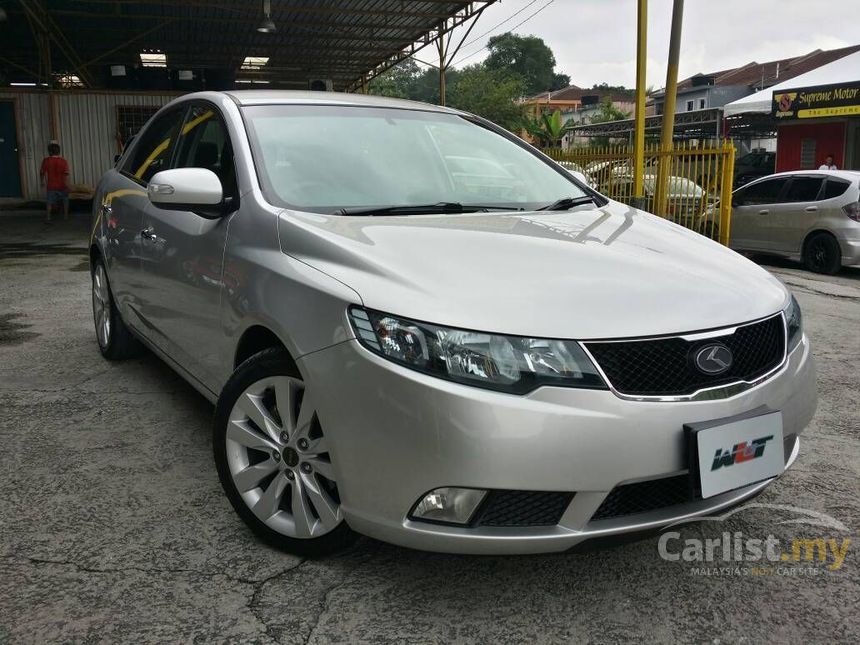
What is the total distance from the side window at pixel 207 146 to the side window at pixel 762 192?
30.0ft

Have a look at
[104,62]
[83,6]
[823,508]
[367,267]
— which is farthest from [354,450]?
[104,62]

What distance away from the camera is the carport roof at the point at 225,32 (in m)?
16.7

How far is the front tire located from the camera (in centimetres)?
239

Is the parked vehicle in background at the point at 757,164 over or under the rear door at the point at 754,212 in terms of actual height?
over

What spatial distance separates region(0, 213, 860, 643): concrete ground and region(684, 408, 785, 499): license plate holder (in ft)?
1.32

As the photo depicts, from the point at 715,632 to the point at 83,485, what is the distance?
2285mm

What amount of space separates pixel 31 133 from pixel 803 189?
1518cm

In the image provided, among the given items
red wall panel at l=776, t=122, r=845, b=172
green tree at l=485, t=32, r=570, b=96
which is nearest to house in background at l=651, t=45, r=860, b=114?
red wall panel at l=776, t=122, r=845, b=172

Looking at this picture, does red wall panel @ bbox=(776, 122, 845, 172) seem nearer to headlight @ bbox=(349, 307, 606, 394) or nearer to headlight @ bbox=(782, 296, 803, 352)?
headlight @ bbox=(782, 296, 803, 352)

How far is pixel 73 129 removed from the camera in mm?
17766

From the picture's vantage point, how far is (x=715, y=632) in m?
2.21

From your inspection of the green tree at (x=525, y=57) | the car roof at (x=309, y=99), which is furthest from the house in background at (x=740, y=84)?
the car roof at (x=309, y=99)

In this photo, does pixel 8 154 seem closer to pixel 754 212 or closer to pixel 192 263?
pixel 754 212

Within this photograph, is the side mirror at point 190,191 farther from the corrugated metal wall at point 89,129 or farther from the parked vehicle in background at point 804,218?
the corrugated metal wall at point 89,129
